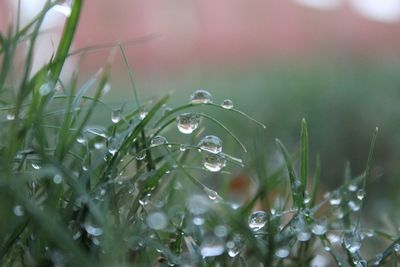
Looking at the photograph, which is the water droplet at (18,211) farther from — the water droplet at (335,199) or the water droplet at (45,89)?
the water droplet at (335,199)

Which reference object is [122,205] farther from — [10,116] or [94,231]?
[10,116]

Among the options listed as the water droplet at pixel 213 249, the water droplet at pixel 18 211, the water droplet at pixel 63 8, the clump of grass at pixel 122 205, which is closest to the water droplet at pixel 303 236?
the clump of grass at pixel 122 205

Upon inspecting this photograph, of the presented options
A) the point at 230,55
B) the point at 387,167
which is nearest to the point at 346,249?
the point at 387,167

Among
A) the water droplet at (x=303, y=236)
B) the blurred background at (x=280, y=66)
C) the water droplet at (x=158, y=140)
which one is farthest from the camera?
the blurred background at (x=280, y=66)

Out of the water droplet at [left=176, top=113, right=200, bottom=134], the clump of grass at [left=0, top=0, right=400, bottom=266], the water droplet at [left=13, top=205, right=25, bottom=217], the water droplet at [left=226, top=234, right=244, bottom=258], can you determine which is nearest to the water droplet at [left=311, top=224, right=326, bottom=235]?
the clump of grass at [left=0, top=0, right=400, bottom=266]

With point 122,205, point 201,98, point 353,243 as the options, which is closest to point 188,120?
point 201,98

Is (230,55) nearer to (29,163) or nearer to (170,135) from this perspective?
(170,135)
